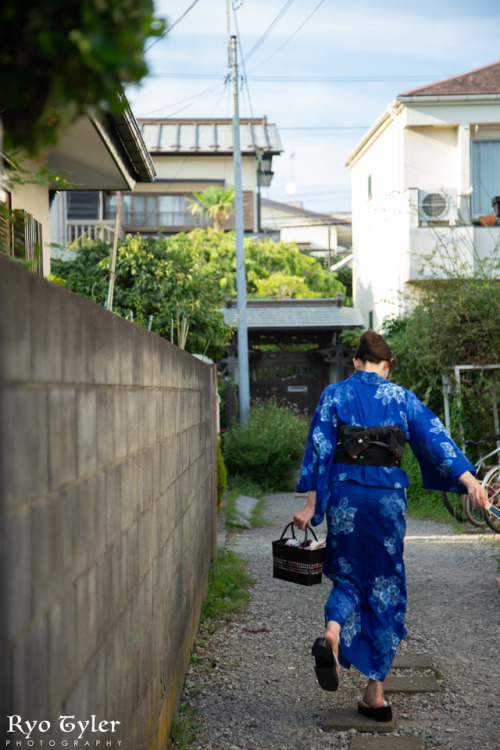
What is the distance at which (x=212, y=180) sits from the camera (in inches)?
1350

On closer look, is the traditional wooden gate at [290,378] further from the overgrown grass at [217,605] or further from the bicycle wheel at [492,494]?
the overgrown grass at [217,605]

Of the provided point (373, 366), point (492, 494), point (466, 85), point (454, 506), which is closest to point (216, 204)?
point (466, 85)

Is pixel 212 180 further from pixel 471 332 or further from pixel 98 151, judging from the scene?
pixel 98 151

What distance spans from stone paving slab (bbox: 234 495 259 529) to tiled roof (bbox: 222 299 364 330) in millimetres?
6549

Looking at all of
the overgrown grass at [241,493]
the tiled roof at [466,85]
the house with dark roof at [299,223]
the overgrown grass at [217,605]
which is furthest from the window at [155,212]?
the overgrown grass at [217,605]

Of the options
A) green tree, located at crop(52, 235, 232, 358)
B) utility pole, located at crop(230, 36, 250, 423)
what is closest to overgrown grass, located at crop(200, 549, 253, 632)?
green tree, located at crop(52, 235, 232, 358)

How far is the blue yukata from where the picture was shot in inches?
159

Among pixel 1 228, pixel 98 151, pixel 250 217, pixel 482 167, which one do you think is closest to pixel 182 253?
pixel 98 151

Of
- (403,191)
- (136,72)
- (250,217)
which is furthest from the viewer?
(250,217)

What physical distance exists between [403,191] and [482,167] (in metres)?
1.73

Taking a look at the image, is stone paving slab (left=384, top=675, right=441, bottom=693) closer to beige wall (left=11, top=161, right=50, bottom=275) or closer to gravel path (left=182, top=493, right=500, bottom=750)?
gravel path (left=182, top=493, right=500, bottom=750)

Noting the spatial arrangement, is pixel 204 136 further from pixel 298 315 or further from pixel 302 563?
pixel 302 563

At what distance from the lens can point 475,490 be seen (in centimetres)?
410

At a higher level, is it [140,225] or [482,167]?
[140,225]
